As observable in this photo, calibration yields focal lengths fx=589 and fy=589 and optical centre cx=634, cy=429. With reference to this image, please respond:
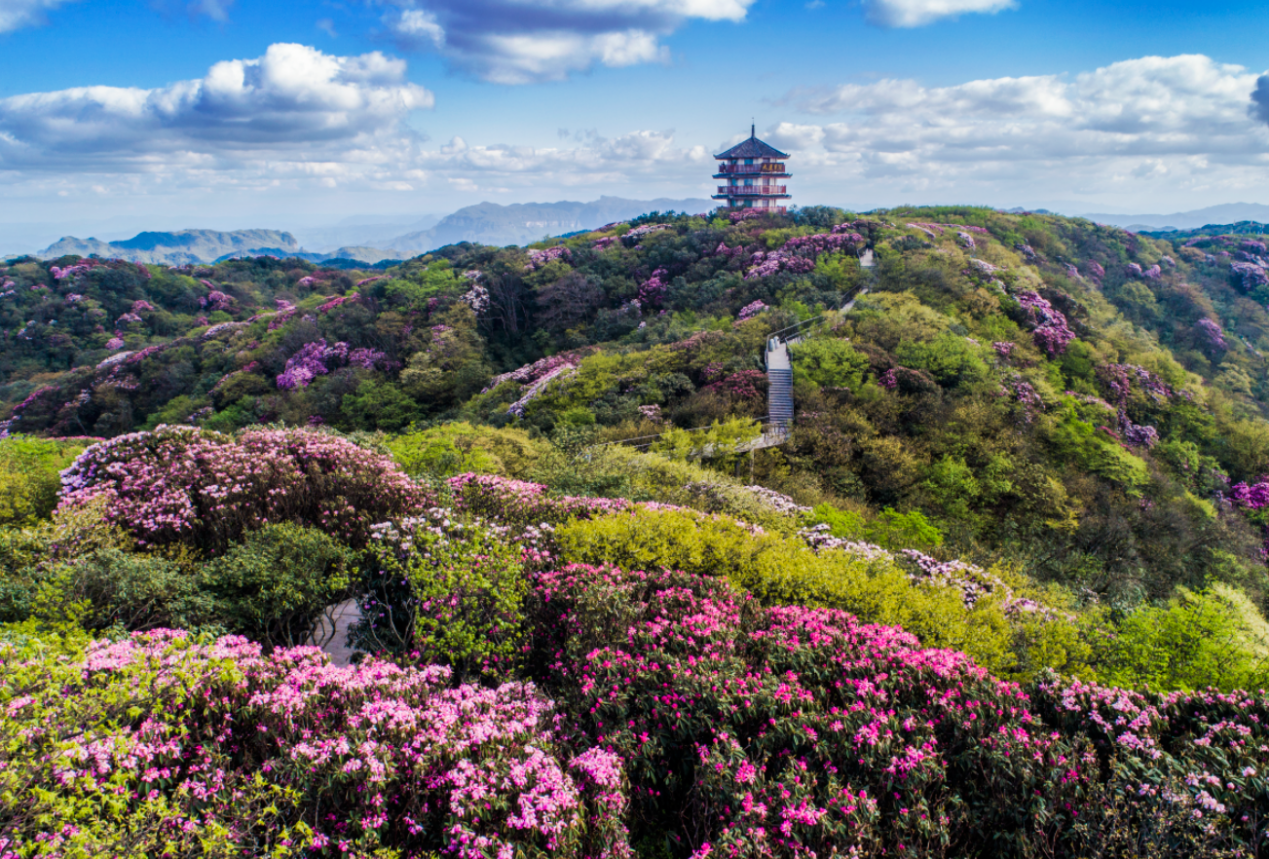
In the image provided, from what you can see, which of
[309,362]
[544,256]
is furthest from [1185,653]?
[544,256]

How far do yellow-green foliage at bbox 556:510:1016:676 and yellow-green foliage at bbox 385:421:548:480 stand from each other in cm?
542

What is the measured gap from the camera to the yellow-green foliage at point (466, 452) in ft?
51.8

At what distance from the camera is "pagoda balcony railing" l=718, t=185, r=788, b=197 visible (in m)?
60.8

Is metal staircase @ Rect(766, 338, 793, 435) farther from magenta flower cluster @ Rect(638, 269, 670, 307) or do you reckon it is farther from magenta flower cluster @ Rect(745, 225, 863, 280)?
magenta flower cluster @ Rect(638, 269, 670, 307)

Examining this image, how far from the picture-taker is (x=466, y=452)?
55.3 ft

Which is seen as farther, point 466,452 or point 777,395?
point 777,395

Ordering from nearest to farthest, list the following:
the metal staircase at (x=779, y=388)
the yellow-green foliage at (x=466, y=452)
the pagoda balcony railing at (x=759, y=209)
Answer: the yellow-green foliage at (x=466, y=452)
the metal staircase at (x=779, y=388)
the pagoda balcony railing at (x=759, y=209)

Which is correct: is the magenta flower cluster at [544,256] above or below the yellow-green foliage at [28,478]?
above

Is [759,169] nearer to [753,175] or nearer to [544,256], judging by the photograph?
[753,175]

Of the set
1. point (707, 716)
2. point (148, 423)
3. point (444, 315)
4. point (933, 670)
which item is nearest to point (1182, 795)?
point (933, 670)

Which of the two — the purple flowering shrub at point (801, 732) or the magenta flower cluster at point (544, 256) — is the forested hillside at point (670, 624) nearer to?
the purple flowering shrub at point (801, 732)

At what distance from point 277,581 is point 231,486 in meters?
2.88

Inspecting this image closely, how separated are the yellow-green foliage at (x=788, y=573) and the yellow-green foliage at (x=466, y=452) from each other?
17.8 feet

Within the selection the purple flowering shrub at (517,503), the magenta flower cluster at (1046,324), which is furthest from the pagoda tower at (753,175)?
the purple flowering shrub at (517,503)
